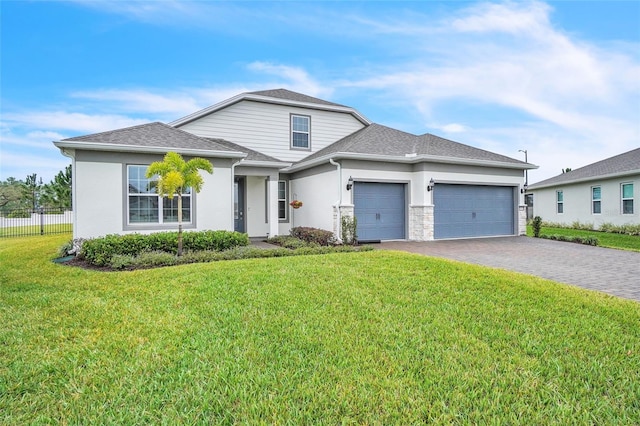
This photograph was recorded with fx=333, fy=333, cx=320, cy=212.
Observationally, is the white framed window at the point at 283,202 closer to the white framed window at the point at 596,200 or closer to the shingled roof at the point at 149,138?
the shingled roof at the point at 149,138

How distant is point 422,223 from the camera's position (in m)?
13.1

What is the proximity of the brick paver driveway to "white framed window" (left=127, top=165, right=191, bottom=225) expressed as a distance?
747 centimetres

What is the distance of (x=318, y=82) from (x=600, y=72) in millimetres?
12552

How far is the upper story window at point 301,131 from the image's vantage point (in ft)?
51.8

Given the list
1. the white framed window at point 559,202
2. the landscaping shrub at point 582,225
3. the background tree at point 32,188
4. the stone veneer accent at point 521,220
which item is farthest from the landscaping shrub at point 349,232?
the background tree at point 32,188

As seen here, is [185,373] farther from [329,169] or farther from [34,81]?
[34,81]

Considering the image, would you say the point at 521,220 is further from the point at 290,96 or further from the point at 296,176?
the point at 290,96

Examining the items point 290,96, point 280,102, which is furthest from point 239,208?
point 290,96

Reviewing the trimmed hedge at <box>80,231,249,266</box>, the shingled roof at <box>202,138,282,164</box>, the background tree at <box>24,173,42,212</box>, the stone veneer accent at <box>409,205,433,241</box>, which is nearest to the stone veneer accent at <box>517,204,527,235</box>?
the stone veneer accent at <box>409,205,433,241</box>

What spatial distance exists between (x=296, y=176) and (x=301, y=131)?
2.28m

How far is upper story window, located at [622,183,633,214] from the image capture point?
16531mm

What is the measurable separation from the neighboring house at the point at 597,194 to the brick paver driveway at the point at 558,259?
7443 millimetres

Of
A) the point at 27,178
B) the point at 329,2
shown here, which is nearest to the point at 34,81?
the point at 329,2

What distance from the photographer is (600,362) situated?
3141mm
